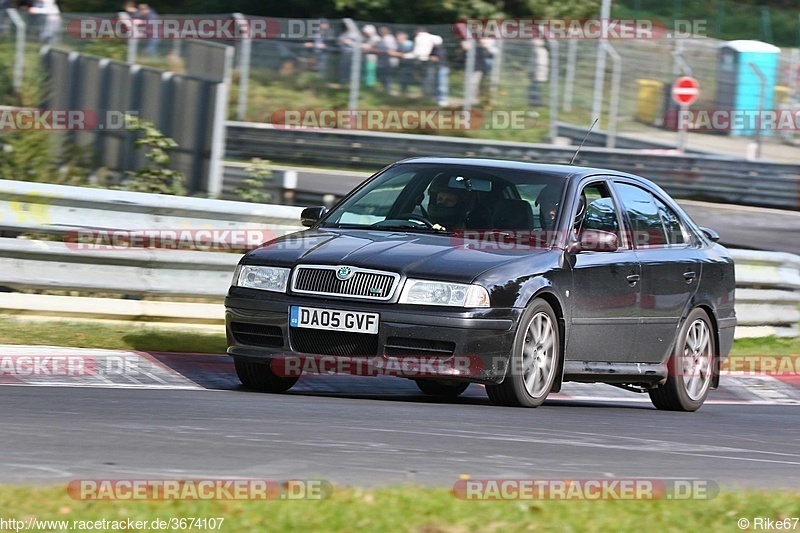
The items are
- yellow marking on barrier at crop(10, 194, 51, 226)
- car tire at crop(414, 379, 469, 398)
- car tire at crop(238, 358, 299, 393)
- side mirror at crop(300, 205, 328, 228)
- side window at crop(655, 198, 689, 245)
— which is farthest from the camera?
yellow marking on barrier at crop(10, 194, 51, 226)

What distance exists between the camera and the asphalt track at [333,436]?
18.3 ft

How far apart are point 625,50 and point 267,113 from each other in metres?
6.76

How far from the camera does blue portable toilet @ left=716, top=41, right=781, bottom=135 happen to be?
2628 centimetres

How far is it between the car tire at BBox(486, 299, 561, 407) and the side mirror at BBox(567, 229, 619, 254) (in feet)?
1.77

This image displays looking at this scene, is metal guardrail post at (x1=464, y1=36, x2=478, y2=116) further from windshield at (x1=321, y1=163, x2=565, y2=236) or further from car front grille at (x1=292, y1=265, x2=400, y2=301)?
car front grille at (x1=292, y1=265, x2=400, y2=301)

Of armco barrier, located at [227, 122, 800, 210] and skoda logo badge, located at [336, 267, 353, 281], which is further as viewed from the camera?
armco barrier, located at [227, 122, 800, 210]

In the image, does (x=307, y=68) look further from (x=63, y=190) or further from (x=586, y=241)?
(x=586, y=241)

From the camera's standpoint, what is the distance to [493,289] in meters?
7.94

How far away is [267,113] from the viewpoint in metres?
27.3

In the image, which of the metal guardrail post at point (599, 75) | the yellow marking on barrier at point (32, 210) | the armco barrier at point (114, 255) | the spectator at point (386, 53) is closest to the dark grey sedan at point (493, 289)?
the armco barrier at point (114, 255)

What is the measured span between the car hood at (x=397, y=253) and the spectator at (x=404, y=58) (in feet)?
56.5

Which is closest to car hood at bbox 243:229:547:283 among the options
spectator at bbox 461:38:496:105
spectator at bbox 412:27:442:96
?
spectator at bbox 461:38:496:105

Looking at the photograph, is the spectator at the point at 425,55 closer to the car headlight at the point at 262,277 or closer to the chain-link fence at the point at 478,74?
the chain-link fence at the point at 478,74

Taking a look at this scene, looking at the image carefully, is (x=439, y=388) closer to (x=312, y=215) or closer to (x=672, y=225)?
(x=312, y=215)
